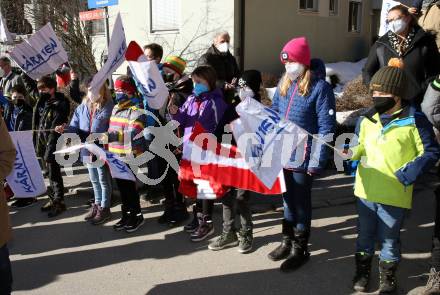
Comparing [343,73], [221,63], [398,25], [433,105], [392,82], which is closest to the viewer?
[392,82]

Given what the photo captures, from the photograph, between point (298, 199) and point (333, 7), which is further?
point (333, 7)

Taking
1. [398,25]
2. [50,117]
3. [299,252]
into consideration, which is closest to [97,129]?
[50,117]

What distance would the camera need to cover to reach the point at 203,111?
4602 millimetres

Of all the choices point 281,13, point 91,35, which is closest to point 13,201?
point 281,13

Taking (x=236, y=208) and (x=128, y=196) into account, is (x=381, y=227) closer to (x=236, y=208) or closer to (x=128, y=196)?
(x=236, y=208)

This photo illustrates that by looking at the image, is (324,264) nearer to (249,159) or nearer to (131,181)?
(249,159)

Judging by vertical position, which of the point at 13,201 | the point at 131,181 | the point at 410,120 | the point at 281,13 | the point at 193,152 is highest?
the point at 281,13

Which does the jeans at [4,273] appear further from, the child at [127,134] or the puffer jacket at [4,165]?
the child at [127,134]

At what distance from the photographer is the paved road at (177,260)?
12.6ft

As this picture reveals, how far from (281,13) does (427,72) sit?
27.8 feet

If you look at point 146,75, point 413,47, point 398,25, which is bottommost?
point 146,75

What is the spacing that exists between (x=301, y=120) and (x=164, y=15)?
10043 millimetres

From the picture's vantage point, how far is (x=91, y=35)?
1539 cm

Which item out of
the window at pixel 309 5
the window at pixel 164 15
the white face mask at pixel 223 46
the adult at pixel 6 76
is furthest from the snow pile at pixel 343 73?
the adult at pixel 6 76
